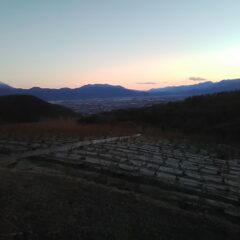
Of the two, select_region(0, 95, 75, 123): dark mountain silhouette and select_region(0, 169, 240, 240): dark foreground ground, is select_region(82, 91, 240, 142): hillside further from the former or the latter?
select_region(0, 169, 240, 240): dark foreground ground

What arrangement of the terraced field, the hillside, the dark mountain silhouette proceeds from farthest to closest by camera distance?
the dark mountain silhouette, the hillside, the terraced field

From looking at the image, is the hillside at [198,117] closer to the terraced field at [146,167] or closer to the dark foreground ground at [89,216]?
the terraced field at [146,167]

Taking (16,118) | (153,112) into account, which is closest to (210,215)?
(153,112)

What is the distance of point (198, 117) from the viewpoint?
124 feet

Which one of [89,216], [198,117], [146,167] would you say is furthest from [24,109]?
[89,216]

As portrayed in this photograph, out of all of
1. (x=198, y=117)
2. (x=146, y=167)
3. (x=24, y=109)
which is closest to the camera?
(x=146, y=167)

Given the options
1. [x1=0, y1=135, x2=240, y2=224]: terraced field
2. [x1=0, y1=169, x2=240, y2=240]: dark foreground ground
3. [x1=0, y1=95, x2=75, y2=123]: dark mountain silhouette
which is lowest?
[x1=0, y1=95, x2=75, y2=123]: dark mountain silhouette

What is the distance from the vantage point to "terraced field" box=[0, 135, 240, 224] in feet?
31.5

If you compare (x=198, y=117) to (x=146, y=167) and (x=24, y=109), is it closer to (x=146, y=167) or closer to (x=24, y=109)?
(x=146, y=167)

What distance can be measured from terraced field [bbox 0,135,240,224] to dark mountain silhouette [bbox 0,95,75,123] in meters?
36.9

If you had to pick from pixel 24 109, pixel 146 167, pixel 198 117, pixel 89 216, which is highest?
pixel 89 216

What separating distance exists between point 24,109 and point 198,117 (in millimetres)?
27475

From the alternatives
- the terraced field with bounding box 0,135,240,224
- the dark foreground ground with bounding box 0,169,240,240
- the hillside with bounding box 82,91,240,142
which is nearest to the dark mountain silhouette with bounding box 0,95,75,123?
the hillside with bounding box 82,91,240,142

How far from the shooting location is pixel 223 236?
753 cm
